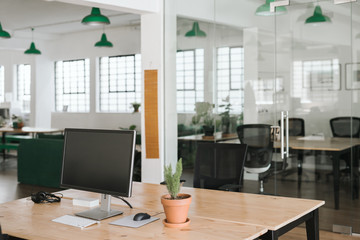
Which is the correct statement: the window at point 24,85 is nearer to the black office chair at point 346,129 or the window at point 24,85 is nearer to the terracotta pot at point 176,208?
the black office chair at point 346,129

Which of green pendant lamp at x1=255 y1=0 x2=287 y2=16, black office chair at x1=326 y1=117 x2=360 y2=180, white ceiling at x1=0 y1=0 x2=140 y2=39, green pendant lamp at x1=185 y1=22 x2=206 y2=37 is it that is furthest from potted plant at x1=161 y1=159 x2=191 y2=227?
white ceiling at x1=0 y1=0 x2=140 y2=39

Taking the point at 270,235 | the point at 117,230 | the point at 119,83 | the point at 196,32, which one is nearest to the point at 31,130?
the point at 119,83

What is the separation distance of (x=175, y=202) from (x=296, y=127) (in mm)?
2818

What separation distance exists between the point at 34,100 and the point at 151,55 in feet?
27.1

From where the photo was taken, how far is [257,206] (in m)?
2.82

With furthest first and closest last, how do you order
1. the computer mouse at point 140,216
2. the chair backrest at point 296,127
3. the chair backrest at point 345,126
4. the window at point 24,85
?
the window at point 24,85 < the chair backrest at point 296,127 < the chair backrest at point 345,126 < the computer mouse at point 140,216

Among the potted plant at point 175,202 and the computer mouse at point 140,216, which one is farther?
the computer mouse at point 140,216

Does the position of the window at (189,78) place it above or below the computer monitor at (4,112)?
above

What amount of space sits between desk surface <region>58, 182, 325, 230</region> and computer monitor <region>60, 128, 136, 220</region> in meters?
0.34

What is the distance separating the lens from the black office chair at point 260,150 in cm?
493

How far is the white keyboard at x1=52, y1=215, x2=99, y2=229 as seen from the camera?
244 centimetres

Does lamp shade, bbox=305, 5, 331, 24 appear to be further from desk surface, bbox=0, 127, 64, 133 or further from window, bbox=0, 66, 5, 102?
window, bbox=0, 66, 5, 102

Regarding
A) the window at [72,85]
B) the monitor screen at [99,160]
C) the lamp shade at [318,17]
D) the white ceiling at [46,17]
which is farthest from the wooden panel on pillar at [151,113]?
the window at [72,85]

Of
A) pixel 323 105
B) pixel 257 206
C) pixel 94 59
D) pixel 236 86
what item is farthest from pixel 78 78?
pixel 257 206
